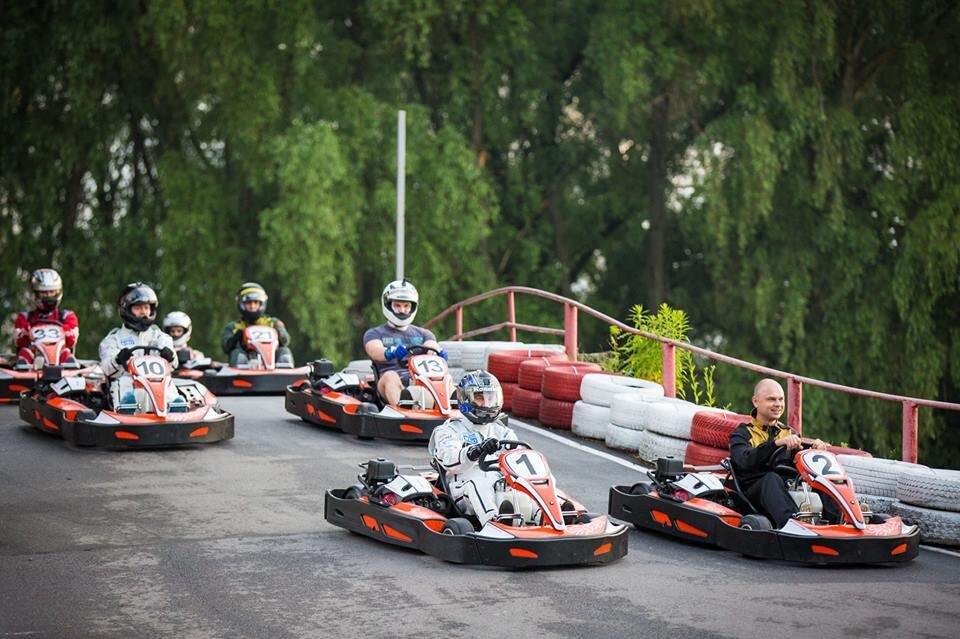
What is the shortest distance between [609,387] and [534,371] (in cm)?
144

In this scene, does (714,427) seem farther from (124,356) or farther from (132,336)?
(132,336)

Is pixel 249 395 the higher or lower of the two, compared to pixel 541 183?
lower

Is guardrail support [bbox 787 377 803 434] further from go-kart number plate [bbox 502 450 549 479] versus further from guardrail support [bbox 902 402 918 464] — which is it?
go-kart number plate [bbox 502 450 549 479]

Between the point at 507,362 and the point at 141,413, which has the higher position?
the point at 507,362

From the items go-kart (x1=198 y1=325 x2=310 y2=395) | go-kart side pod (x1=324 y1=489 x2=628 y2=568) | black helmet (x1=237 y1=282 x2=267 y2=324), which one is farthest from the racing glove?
go-kart side pod (x1=324 y1=489 x2=628 y2=568)

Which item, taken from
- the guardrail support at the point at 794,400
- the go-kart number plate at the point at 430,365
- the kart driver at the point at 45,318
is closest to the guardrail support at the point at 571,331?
the go-kart number plate at the point at 430,365

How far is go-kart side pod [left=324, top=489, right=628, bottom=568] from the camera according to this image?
8.43m

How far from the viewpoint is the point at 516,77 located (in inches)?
1176

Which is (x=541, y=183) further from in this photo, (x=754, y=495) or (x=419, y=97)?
(x=754, y=495)

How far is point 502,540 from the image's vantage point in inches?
331

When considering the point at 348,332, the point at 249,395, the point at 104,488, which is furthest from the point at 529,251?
the point at 104,488

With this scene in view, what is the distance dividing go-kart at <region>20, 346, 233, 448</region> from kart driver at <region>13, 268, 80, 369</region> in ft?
11.5

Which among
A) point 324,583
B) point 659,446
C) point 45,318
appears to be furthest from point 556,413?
point 324,583

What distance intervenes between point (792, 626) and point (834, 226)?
19.7m
